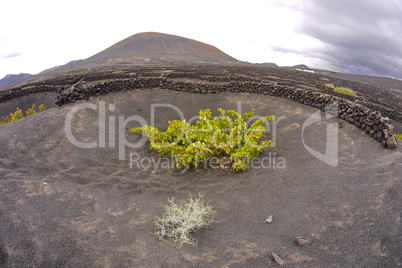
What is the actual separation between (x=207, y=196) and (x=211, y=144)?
2058 millimetres

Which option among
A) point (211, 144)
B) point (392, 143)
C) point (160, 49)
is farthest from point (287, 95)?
point (160, 49)

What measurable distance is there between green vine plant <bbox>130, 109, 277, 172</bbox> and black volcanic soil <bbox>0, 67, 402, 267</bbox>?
0.40m

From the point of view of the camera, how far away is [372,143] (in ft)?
26.3

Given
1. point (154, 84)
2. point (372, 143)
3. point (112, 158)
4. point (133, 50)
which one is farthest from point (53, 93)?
point (133, 50)

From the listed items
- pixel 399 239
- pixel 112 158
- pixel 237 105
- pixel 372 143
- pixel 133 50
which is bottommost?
pixel 399 239

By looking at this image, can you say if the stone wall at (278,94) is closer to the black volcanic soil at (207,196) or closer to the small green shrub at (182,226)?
the black volcanic soil at (207,196)

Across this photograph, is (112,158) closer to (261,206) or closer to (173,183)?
(173,183)

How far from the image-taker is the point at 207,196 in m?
6.77

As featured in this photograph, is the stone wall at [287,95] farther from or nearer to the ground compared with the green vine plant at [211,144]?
farther from the ground

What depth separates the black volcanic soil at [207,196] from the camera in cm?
448

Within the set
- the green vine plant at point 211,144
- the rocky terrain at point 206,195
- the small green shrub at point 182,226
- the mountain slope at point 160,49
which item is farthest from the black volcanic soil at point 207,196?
the mountain slope at point 160,49

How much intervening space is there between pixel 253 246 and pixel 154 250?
1.98 meters

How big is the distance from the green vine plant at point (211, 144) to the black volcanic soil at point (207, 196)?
0.40 m

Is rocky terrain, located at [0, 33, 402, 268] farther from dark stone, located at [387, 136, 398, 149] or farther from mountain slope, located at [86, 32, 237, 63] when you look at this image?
mountain slope, located at [86, 32, 237, 63]
